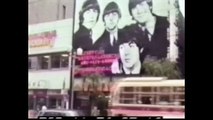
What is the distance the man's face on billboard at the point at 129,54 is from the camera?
3566mm

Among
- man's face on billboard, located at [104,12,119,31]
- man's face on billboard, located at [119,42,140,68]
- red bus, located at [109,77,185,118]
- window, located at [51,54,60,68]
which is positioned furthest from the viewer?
window, located at [51,54,60,68]

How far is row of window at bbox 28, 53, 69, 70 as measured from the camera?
3.77m

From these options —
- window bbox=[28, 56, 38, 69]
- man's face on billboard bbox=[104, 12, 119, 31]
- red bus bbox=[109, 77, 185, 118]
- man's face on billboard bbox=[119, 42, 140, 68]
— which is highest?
man's face on billboard bbox=[104, 12, 119, 31]

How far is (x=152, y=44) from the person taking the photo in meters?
3.51

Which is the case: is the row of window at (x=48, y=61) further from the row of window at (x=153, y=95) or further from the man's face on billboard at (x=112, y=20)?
the row of window at (x=153, y=95)

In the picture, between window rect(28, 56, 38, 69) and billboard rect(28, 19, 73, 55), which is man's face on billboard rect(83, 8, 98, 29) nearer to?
billboard rect(28, 19, 73, 55)

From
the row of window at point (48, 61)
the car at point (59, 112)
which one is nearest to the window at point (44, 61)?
the row of window at point (48, 61)

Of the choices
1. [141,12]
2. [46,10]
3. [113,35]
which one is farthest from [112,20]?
[46,10]

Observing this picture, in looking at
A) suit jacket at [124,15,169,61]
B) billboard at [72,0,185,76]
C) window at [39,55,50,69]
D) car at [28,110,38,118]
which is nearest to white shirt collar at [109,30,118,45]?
billboard at [72,0,185,76]

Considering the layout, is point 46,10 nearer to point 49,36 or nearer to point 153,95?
point 49,36

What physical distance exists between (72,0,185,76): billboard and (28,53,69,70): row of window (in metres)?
0.13
